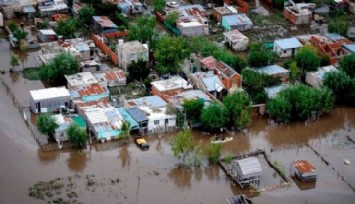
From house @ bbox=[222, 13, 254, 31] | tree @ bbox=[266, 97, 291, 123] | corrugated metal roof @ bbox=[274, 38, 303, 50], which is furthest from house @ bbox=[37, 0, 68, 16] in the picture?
tree @ bbox=[266, 97, 291, 123]

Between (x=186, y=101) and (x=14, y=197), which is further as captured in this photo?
(x=186, y=101)

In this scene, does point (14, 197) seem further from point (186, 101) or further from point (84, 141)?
point (186, 101)

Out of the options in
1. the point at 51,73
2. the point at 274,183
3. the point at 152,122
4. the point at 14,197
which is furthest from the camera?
the point at 51,73

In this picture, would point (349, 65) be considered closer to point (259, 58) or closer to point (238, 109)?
point (259, 58)

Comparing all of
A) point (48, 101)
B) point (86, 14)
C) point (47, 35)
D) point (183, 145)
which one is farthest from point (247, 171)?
point (86, 14)

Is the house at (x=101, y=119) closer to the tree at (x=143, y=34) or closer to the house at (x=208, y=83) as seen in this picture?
the house at (x=208, y=83)

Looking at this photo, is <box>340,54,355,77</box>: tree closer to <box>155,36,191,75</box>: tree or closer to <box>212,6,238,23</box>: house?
<box>155,36,191,75</box>: tree

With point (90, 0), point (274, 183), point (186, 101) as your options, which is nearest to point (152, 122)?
point (186, 101)
